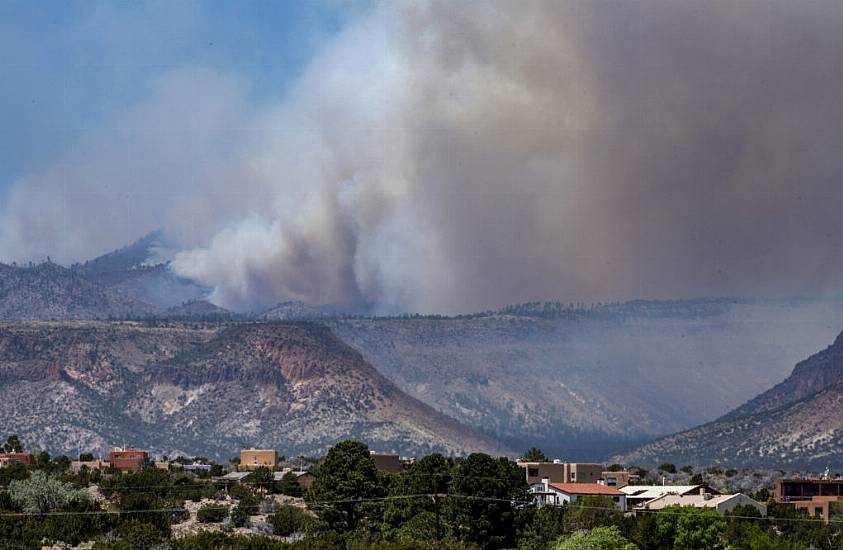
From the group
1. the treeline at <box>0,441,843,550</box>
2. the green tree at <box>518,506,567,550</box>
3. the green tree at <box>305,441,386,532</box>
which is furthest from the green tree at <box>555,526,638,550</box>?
the green tree at <box>305,441,386,532</box>

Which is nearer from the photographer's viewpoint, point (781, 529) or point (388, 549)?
point (388, 549)

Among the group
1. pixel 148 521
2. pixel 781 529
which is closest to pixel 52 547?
pixel 148 521

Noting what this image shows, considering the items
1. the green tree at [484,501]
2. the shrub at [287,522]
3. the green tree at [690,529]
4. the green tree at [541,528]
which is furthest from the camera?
the shrub at [287,522]

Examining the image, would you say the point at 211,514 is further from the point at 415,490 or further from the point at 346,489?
the point at 415,490

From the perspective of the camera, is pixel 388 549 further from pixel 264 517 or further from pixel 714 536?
pixel 264 517

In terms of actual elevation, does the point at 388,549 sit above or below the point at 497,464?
below

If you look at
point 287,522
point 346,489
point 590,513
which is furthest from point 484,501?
point 287,522

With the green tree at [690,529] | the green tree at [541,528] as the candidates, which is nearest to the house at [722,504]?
the green tree at [541,528]

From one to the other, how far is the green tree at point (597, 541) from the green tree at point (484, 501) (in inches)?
479

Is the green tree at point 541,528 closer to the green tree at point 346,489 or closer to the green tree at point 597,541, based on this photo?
the green tree at point 597,541

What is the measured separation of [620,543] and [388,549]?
25.2 metres

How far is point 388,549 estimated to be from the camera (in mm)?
139625

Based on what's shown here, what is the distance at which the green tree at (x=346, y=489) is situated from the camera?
579ft

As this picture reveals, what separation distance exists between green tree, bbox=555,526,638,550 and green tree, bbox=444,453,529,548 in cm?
1218
